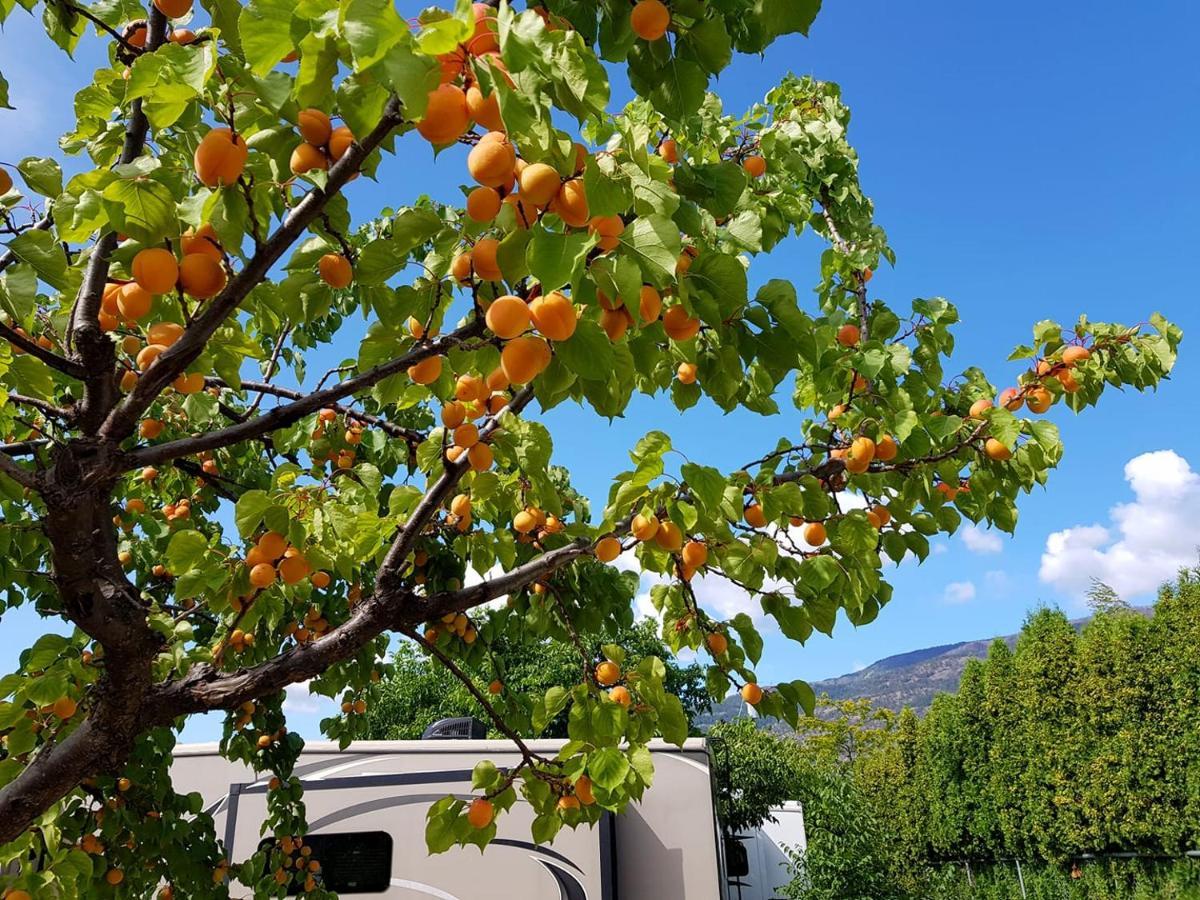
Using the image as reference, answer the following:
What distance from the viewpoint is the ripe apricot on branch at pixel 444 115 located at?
1.10 meters

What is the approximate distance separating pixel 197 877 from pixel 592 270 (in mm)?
4039

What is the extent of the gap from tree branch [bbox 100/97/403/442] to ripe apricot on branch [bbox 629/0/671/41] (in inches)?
19.9

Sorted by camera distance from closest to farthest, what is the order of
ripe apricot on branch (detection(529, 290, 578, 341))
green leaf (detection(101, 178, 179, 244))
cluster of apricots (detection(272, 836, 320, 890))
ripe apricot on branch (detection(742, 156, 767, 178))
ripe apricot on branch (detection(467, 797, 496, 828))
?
ripe apricot on branch (detection(529, 290, 578, 341))
green leaf (detection(101, 178, 179, 244))
ripe apricot on branch (detection(467, 797, 496, 828))
ripe apricot on branch (detection(742, 156, 767, 178))
cluster of apricots (detection(272, 836, 320, 890))

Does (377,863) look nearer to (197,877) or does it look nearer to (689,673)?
(197,877)

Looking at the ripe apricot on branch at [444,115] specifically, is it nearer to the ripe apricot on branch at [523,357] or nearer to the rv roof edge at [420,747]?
the ripe apricot on branch at [523,357]

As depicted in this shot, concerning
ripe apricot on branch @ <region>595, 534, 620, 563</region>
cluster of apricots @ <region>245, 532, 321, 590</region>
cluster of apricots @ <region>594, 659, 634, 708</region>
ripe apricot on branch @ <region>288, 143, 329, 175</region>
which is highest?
ripe apricot on branch @ <region>288, 143, 329, 175</region>

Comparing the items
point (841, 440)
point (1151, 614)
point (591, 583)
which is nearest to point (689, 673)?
point (1151, 614)

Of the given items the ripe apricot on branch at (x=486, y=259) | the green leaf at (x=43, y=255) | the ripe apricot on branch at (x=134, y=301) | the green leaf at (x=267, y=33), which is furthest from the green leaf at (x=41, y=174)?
the ripe apricot on branch at (x=486, y=259)

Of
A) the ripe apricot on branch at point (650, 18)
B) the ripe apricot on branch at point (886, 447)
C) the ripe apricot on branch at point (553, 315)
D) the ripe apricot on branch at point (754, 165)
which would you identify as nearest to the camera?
the ripe apricot on branch at point (553, 315)

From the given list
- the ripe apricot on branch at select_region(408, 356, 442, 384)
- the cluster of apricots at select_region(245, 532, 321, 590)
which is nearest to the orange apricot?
the ripe apricot on branch at select_region(408, 356, 442, 384)

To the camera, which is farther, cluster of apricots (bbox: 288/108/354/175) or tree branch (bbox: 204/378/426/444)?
tree branch (bbox: 204/378/426/444)

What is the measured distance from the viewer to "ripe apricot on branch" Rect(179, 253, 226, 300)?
1.46m

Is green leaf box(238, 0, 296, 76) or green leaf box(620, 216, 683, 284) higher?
green leaf box(238, 0, 296, 76)

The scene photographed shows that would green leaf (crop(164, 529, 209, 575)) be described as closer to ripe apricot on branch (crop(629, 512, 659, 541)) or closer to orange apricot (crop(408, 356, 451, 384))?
orange apricot (crop(408, 356, 451, 384))
